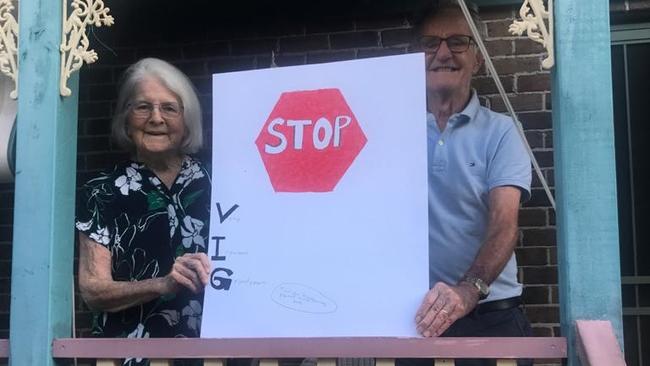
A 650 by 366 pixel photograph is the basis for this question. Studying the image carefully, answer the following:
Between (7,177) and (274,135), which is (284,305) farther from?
(7,177)

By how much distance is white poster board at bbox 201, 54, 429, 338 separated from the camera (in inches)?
100

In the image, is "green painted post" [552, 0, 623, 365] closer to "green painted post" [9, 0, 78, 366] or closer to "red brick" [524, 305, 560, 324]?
"red brick" [524, 305, 560, 324]

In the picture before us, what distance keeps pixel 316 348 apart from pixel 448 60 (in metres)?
1.26

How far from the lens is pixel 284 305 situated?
102 inches

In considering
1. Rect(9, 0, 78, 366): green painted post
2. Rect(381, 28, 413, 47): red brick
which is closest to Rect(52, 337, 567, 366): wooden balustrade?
Rect(9, 0, 78, 366): green painted post

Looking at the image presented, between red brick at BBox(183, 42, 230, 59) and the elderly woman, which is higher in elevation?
red brick at BBox(183, 42, 230, 59)

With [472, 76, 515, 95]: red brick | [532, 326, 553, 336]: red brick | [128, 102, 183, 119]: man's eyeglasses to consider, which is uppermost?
[472, 76, 515, 95]: red brick

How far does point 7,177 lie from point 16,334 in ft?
5.17

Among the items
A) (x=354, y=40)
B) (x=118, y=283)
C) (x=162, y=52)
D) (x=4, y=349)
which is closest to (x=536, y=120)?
(x=354, y=40)

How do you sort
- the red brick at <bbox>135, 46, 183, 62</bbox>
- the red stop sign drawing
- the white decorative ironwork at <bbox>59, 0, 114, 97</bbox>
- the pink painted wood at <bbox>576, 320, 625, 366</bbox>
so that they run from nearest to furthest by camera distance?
the pink painted wood at <bbox>576, 320, 625, 366</bbox> < the red stop sign drawing < the white decorative ironwork at <bbox>59, 0, 114, 97</bbox> < the red brick at <bbox>135, 46, 183, 62</bbox>

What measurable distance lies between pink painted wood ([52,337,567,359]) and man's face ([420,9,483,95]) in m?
1.10

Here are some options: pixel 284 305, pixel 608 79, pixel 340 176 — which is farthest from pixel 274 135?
pixel 608 79

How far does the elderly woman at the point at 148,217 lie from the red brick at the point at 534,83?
60.2 inches

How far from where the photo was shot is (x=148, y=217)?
9.93 ft
